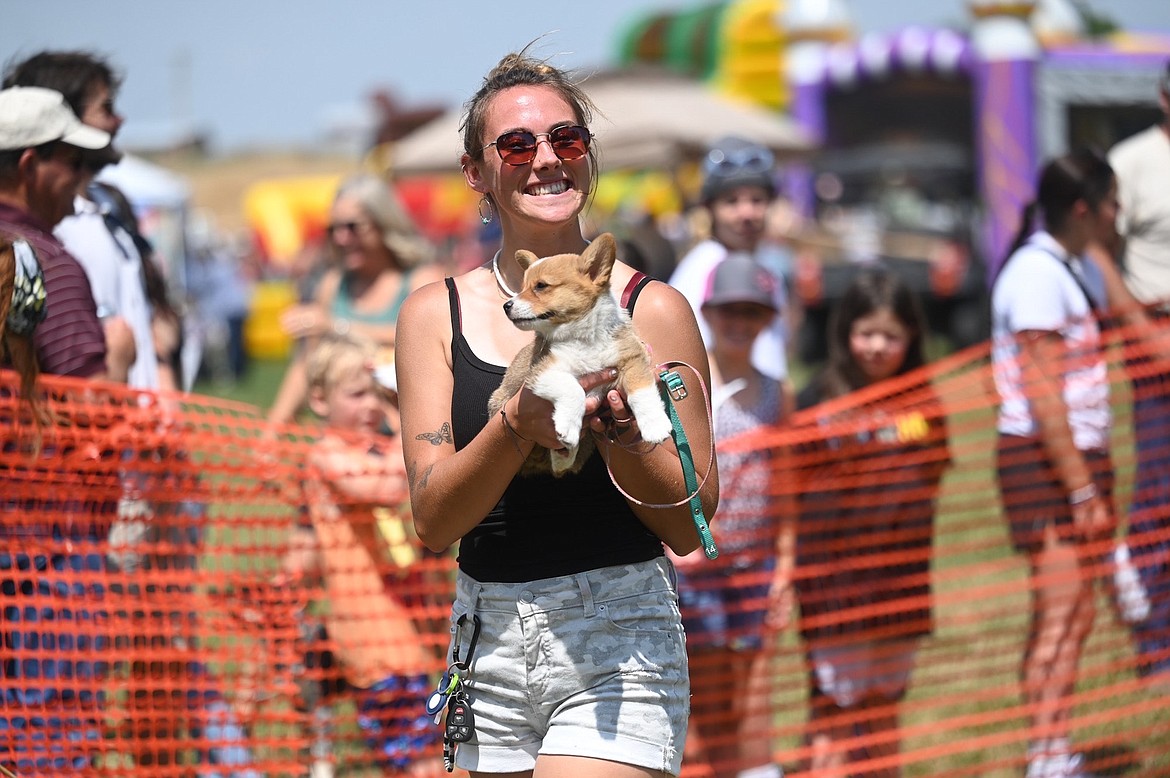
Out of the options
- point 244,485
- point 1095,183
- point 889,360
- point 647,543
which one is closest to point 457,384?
point 647,543

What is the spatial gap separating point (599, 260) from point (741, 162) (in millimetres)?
3436

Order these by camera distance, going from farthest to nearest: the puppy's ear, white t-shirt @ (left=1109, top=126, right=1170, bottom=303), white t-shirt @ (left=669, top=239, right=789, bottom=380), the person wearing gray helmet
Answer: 1. white t-shirt @ (left=1109, top=126, right=1170, bottom=303)
2. the person wearing gray helmet
3. white t-shirt @ (left=669, top=239, right=789, bottom=380)
4. the puppy's ear

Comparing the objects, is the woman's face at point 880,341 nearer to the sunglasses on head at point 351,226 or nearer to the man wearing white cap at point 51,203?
the sunglasses on head at point 351,226

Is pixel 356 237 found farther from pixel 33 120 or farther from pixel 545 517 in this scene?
pixel 545 517

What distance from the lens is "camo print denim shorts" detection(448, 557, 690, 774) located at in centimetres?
226

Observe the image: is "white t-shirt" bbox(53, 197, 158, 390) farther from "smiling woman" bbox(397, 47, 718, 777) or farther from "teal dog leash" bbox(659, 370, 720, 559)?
"teal dog leash" bbox(659, 370, 720, 559)

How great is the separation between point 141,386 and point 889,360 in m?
2.71

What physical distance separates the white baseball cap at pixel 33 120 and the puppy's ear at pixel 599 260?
2236 mm

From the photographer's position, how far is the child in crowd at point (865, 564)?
Result: 169 inches

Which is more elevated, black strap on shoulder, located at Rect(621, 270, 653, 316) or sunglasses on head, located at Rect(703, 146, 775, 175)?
sunglasses on head, located at Rect(703, 146, 775, 175)

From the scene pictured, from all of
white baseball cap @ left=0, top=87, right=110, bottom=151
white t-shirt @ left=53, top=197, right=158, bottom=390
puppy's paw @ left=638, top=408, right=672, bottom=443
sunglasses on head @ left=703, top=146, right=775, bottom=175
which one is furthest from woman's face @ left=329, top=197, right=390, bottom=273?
puppy's paw @ left=638, top=408, right=672, bottom=443

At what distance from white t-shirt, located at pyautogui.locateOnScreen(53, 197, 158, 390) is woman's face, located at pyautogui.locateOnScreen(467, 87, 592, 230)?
83.8 inches

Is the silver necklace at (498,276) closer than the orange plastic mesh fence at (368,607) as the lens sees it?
Yes

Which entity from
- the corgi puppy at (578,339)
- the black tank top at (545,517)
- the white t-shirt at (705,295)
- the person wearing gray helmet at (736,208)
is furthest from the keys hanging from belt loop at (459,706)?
the person wearing gray helmet at (736,208)
